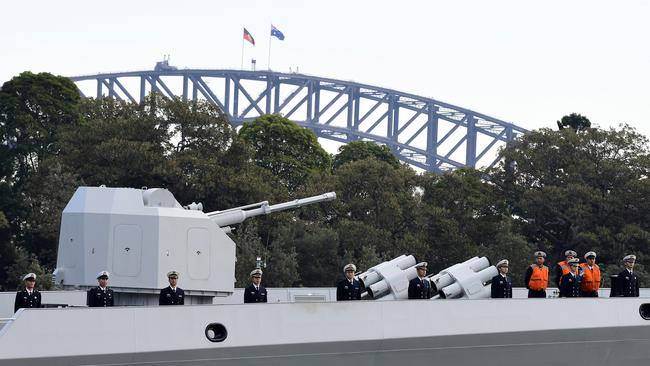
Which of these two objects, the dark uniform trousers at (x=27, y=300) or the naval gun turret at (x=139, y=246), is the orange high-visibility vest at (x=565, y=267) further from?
the dark uniform trousers at (x=27, y=300)

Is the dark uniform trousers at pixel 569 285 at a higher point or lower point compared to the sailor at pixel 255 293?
higher

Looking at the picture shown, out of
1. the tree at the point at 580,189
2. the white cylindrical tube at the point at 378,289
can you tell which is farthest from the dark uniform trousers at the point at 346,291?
the tree at the point at 580,189

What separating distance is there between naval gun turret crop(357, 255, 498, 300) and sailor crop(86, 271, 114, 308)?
434 centimetres

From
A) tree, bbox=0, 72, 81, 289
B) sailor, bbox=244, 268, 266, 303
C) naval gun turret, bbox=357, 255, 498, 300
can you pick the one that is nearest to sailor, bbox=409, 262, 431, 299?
naval gun turret, bbox=357, 255, 498, 300

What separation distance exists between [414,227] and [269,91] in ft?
304

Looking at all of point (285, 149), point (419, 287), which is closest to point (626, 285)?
point (419, 287)

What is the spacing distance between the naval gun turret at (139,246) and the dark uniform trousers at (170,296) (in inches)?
19.0

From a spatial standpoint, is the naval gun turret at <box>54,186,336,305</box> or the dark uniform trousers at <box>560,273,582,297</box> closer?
the naval gun turret at <box>54,186,336,305</box>

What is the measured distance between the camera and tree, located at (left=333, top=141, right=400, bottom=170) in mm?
78688

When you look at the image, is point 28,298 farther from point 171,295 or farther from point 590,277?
point 590,277

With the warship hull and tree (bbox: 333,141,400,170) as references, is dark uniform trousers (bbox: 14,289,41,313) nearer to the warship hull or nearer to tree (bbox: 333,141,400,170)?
the warship hull

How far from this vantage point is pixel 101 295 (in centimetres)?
1798

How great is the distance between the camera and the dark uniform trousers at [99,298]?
1797cm

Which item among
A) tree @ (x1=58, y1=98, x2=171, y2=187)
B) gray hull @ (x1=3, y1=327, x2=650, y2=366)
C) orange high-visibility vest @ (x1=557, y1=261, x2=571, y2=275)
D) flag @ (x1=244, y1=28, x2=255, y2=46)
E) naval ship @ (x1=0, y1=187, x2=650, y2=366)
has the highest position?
flag @ (x1=244, y1=28, x2=255, y2=46)
